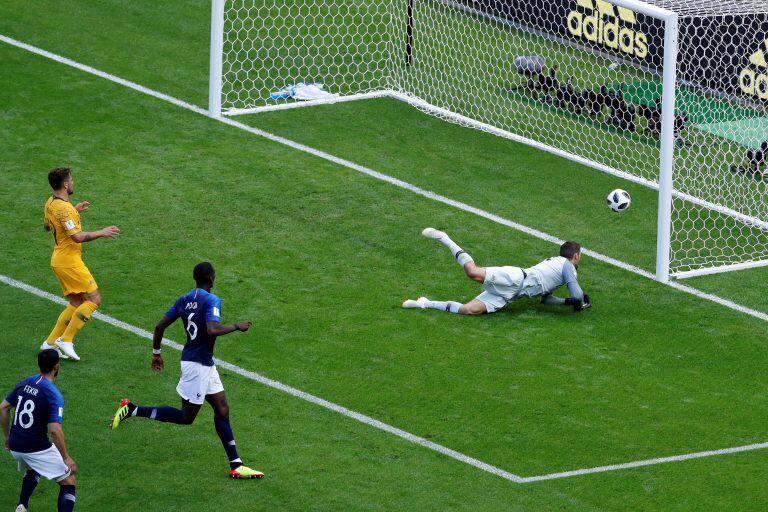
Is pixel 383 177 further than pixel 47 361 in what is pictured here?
Yes

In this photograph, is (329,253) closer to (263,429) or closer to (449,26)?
(263,429)

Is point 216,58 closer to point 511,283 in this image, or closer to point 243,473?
point 511,283

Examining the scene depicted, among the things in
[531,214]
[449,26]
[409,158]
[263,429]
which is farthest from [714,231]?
[263,429]

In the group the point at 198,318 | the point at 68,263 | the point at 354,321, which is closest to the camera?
the point at 198,318

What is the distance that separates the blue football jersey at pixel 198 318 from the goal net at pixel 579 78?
245 inches

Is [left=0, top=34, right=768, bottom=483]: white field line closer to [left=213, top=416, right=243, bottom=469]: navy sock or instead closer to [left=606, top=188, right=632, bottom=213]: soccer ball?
[left=606, top=188, right=632, bottom=213]: soccer ball

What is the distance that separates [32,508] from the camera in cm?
1175

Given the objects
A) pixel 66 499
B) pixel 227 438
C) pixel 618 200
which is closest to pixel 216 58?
pixel 618 200

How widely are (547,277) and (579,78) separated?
17.2 feet

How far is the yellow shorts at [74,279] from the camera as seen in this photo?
548 inches

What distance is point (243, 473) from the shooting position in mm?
12227

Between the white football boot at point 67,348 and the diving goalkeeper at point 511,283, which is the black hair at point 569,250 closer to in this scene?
the diving goalkeeper at point 511,283

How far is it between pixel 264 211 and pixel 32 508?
665cm

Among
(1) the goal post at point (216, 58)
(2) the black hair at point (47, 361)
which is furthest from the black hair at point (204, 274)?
(1) the goal post at point (216, 58)
